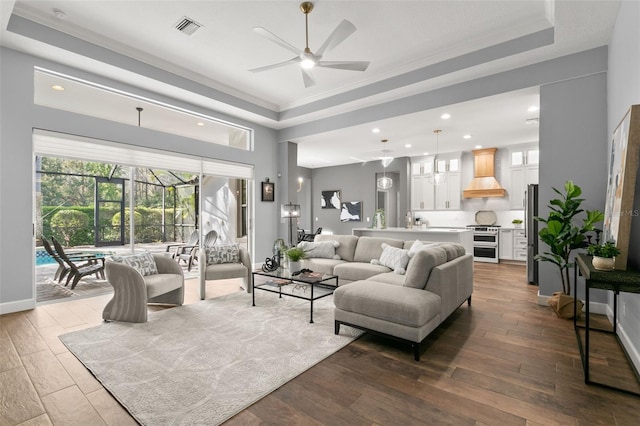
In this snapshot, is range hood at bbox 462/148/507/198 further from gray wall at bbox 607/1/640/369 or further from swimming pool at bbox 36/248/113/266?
swimming pool at bbox 36/248/113/266

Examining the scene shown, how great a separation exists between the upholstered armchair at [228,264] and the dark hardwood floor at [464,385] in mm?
2216

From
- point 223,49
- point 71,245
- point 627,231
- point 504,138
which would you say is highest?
point 223,49

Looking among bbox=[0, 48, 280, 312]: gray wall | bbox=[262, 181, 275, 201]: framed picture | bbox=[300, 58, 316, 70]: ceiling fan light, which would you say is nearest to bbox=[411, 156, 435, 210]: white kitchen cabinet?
bbox=[262, 181, 275, 201]: framed picture

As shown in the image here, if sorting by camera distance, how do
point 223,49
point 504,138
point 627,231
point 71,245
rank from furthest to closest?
1. point 504,138
2. point 71,245
3. point 223,49
4. point 627,231

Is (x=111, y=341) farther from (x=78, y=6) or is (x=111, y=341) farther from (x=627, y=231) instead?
(x=627, y=231)

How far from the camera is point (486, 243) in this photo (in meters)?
7.73

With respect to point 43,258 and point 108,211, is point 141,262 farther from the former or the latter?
point 43,258

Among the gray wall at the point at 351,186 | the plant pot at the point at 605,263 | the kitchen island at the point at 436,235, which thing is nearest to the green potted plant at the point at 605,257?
the plant pot at the point at 605,263

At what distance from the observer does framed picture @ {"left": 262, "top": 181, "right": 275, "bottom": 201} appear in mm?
6664

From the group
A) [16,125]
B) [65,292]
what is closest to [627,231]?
[16,125]

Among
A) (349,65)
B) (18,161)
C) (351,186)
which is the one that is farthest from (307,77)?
(351,186)

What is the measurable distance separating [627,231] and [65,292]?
6338mm

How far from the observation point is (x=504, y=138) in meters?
7.05

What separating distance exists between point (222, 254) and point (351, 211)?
659 cm
